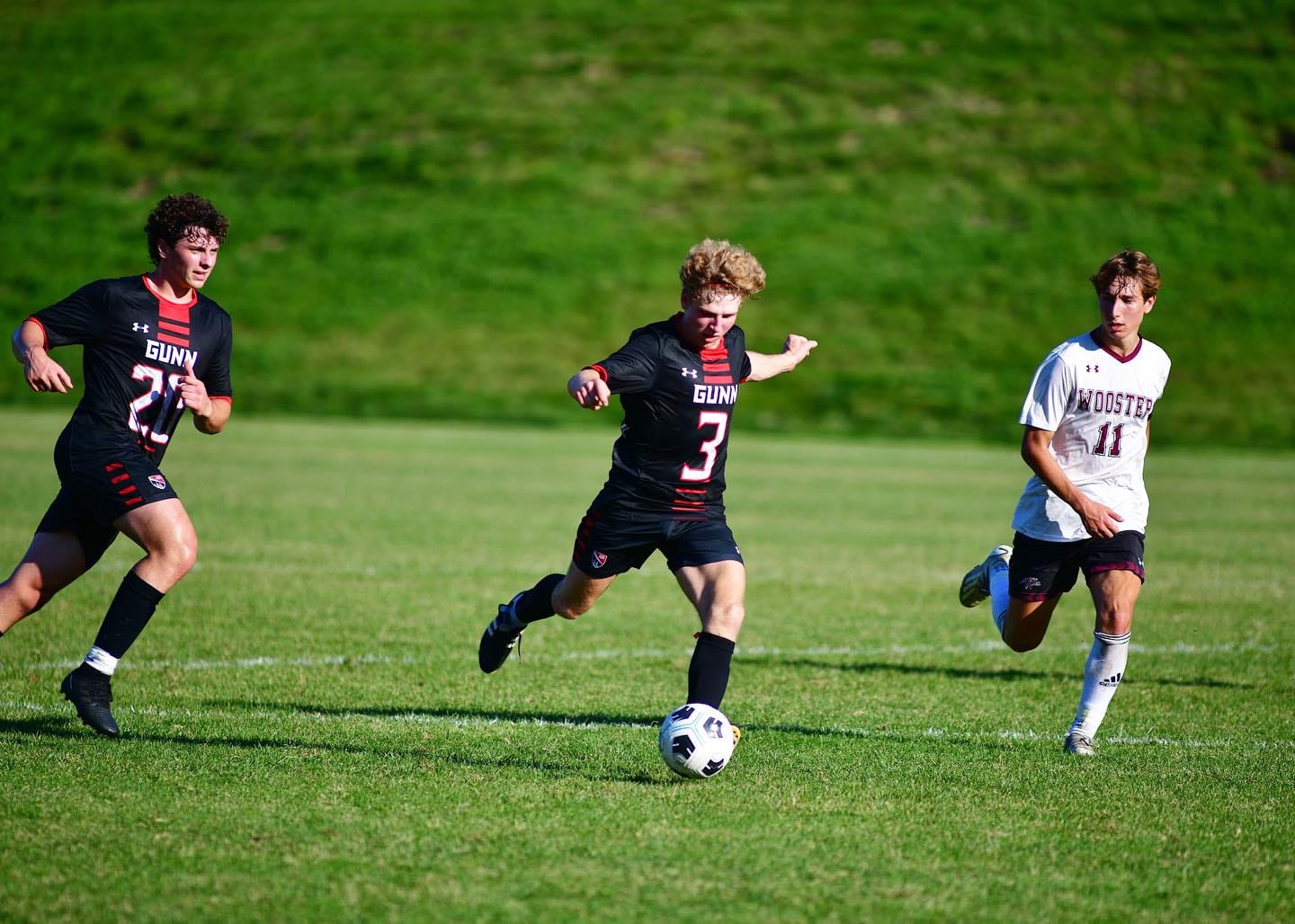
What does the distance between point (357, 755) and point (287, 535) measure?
27.7 ft

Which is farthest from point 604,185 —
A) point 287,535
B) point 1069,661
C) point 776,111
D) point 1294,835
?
point 1294,835

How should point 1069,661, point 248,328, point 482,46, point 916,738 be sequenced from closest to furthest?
point 916,738
point 1069,661
point 248,328
point 482,46

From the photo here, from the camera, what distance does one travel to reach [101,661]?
6527 millimetres

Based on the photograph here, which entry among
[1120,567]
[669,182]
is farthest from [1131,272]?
[669,182]

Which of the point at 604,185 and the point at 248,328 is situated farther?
the point at 604,185

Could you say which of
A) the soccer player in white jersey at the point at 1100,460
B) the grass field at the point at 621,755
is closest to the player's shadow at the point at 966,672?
the grass field at the point at 621,755

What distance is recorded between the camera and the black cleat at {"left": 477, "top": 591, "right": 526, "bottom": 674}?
7.61 m

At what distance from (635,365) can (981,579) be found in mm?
3250

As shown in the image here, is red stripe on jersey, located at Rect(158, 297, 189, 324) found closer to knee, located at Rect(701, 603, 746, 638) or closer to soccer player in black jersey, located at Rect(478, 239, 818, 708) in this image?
soccer player in black jersey, located at Rect(478, 239, 818, 708)

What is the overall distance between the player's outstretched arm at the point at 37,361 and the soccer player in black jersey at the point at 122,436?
0.05 ft

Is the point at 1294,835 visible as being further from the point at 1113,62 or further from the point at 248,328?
the point at 1113,62

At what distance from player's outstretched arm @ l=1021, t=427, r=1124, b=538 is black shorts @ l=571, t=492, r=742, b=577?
61.0 inches

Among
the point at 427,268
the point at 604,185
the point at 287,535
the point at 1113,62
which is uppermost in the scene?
the point at 1113,62

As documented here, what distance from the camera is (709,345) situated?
6.45m
